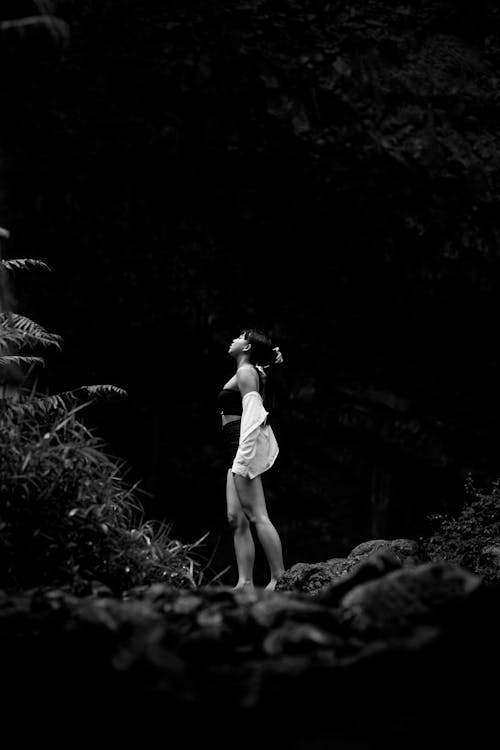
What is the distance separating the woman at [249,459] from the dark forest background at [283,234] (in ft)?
17.9

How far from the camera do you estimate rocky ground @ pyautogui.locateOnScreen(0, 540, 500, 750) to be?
1.23 meters

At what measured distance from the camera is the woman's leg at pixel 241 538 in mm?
4922

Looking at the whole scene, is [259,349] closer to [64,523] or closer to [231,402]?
[231,402]

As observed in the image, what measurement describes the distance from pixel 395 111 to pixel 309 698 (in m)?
9.44

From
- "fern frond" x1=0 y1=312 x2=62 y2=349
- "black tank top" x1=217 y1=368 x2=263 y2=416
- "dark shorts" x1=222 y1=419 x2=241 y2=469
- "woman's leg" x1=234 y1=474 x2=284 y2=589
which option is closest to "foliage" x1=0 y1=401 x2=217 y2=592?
"fern frond" x1=0 y1=312 x2=62 y2=349

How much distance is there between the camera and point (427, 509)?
12.2 meters

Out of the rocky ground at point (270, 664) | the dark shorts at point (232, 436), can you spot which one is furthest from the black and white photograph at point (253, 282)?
the rocky ground at point (270, 664)

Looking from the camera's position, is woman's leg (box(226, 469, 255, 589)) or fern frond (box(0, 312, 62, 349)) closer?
fern frond (box(0, 312, 62, 349))

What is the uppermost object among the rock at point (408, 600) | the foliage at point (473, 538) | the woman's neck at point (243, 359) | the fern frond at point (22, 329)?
the rock at point (408, 600)

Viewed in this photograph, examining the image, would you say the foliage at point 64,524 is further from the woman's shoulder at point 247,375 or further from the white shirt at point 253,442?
the woman's shoulder at point 247,375

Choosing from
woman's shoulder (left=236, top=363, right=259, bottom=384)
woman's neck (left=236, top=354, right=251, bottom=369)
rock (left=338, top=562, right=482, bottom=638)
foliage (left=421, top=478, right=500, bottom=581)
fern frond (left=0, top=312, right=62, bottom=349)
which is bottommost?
foliage (left=421, top=478, right=500, bottom=581)

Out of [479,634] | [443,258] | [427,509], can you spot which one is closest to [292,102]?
[443,258]

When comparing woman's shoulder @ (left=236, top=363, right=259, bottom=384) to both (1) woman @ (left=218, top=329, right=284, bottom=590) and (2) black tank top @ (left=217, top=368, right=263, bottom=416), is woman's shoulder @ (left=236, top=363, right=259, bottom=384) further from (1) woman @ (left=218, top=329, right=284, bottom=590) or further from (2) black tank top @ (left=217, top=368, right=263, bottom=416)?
(2) black tank top @ (left=217, top=368, right=263, bottom=416)

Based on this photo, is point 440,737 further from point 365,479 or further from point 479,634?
point 365,479
